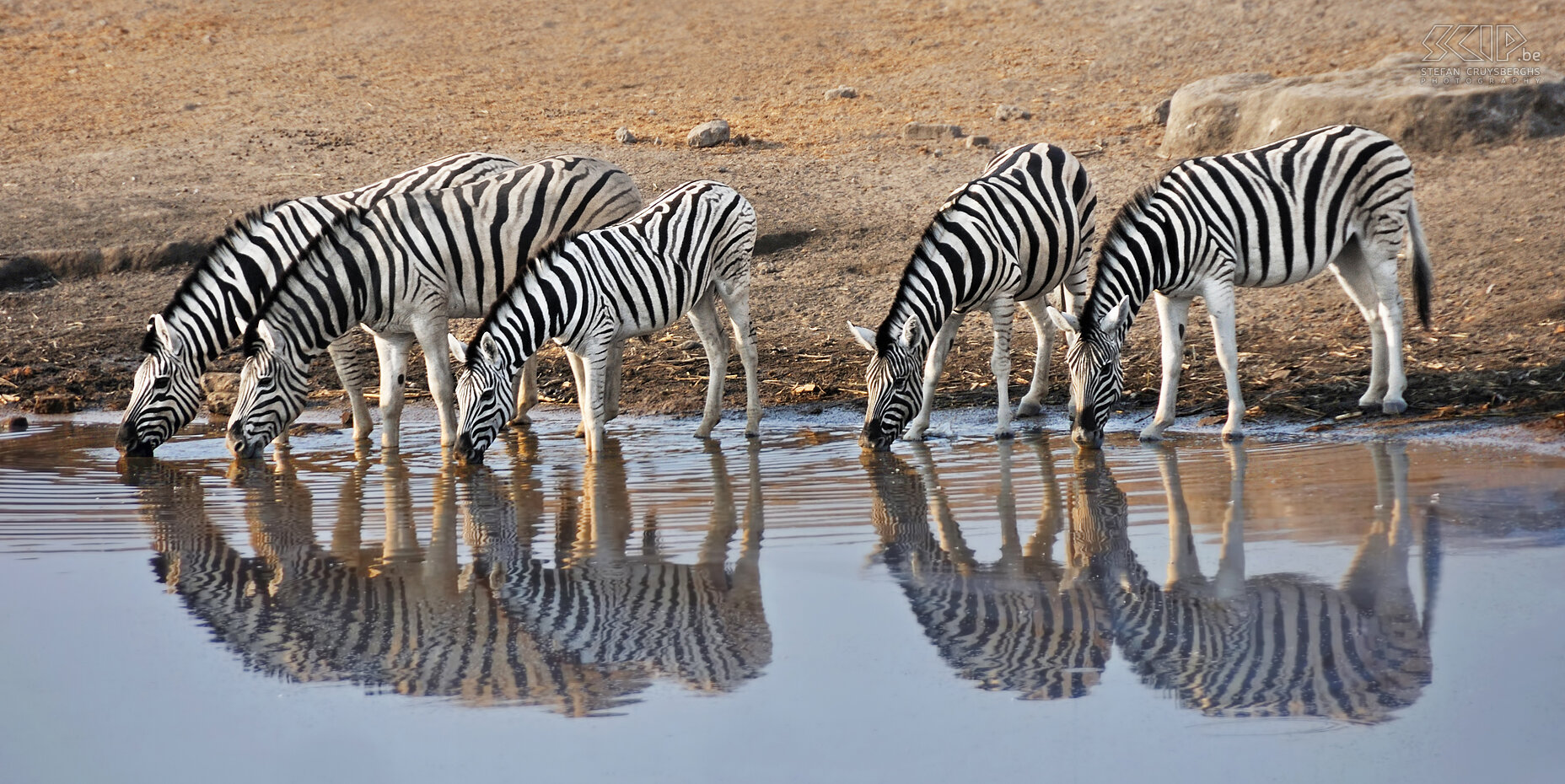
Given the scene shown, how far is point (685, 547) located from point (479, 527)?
3.68 feet

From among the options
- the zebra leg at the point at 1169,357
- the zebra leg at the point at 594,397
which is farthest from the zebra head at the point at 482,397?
the zebra leg at the point at 1169,357

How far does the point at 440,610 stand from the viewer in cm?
541

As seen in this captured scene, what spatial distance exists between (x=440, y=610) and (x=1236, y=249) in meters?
5.65

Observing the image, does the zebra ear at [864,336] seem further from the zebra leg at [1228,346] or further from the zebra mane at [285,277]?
the zebra mane at [285,277]

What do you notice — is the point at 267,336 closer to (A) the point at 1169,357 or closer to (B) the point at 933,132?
(A) the point at 1169,357

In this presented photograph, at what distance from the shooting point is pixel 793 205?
592 inches

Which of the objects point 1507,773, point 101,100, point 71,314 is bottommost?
point 1507,773

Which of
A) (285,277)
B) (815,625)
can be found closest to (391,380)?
(285,277)

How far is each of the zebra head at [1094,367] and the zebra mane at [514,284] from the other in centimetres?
302

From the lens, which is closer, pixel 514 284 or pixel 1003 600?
pixel 1003 600

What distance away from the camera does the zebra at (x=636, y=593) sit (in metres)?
4.82

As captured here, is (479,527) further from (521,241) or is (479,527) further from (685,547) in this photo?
(521,241)

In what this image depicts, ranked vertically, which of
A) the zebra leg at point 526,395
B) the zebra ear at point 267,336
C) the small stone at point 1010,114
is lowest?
the zebra leg at point 526,395

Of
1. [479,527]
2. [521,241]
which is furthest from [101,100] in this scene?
[479,527]
